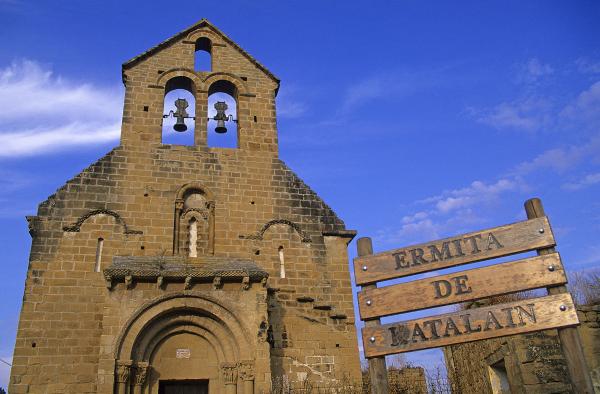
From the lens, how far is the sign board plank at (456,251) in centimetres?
671

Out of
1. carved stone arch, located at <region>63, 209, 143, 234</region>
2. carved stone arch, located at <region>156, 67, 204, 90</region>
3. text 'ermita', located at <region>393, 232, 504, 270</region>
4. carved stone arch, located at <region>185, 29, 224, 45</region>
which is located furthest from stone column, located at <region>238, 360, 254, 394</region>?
carved stone arch, located at <region>185, 29, 224, 45</region>

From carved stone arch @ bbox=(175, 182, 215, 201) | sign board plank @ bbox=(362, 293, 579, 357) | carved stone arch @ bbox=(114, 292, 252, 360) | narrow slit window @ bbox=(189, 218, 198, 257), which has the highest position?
carved stone arch @ bbox=(175, 182, 215, 201)

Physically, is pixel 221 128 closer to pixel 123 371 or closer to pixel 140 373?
→ pixel 140 373

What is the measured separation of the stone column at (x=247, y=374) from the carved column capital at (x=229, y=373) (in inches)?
8.2

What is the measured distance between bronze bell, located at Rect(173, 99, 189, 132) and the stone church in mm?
34

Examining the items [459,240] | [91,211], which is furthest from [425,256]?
[91,211]

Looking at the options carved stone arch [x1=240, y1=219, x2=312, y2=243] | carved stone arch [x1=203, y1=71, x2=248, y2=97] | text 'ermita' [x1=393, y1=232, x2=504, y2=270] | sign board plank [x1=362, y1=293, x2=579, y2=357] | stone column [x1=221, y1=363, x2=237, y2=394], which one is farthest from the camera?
carved stone arch [x1=203, y1=71, x2=248, y2=97]

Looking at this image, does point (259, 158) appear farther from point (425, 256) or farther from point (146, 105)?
point (425, 256)

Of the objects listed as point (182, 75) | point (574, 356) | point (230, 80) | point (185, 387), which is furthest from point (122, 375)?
point (230, 80)

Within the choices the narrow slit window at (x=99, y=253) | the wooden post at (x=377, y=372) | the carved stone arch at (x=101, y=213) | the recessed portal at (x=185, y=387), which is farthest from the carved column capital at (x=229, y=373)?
the wooden post at (x=377, y=372)

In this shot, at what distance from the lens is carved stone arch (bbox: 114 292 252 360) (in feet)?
35.4

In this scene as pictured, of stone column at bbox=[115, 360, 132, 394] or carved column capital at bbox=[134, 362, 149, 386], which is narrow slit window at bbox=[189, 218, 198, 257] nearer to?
carved column capital at bbox=[134, 362, 149, 386]

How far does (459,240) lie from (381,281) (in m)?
1.13

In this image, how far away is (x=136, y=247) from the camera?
1263 cm
